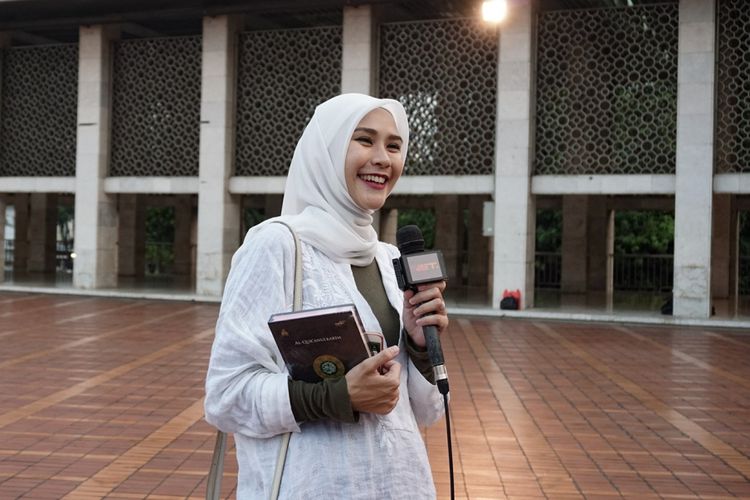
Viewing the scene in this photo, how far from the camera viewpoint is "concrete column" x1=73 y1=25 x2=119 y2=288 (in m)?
17.5

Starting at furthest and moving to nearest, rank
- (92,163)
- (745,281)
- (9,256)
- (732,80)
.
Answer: (9,256), (745,281), (92,163), (732,80)

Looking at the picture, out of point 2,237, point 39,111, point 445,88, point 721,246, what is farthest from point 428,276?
point 721,246

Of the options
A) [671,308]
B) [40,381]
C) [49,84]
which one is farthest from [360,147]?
[49,84]

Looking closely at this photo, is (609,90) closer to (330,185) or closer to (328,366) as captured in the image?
(330,185)

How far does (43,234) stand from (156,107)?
33.5ft

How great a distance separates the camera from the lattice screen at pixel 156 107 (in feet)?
57.7

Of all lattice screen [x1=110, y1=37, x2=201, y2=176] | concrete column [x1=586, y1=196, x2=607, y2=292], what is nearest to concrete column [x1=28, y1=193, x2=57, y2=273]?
lattice screen [x1=110, y1=37, x2=201, y2=176]

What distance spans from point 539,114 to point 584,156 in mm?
1361

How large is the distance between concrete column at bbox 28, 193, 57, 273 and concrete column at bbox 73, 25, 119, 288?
8.81 metres

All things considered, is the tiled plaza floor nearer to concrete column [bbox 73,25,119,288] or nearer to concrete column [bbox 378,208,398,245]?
concrete column [bbox 73,25,119,288]

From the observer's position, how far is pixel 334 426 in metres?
1.79

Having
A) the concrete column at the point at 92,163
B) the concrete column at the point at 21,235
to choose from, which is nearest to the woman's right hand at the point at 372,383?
the concrete column at the point at 92,163

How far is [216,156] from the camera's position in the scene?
16.8 metres

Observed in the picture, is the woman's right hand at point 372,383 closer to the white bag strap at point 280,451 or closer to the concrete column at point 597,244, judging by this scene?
the white bag strap at point 280,451
